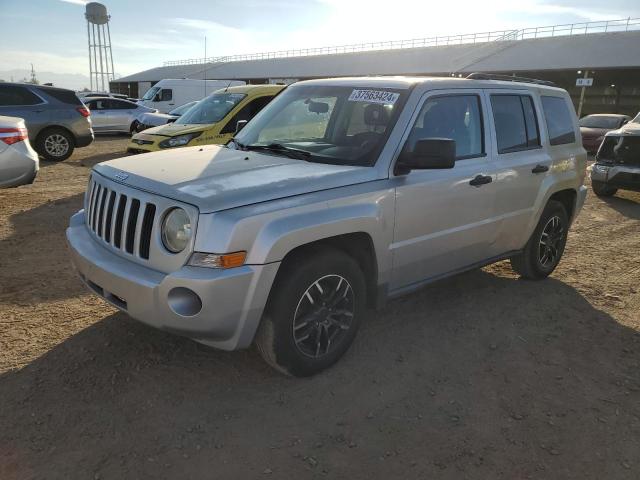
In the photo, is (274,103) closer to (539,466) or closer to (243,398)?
(243,398)

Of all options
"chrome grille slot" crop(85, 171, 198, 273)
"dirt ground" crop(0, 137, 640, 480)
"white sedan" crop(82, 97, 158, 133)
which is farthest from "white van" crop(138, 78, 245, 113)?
"chrome grille slot" crop(85, 171, 198, 273)

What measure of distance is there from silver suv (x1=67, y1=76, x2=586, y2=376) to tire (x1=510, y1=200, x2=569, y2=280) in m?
0.20

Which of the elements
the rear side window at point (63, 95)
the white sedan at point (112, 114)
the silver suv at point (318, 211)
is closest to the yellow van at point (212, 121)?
the rear side window at point (63, 95)

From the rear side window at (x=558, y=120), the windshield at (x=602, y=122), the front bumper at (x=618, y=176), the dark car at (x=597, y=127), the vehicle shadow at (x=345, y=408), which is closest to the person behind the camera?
the vehicle shadow at (x=345, y=408)

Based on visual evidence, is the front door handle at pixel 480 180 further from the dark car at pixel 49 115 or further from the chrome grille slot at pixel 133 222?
the dark car at pixel 49 115

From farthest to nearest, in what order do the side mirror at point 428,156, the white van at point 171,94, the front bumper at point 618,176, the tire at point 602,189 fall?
the white van at point 171,94 → the tire at point 602,189 → the front bumper at point 618,176 → the side mirror at point 428,156

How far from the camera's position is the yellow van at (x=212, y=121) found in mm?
8727

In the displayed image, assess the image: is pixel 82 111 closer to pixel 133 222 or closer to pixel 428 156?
pixel 133 222

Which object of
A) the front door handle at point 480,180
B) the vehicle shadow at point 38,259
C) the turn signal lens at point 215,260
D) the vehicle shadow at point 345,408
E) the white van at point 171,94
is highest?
the white van at point 171,94

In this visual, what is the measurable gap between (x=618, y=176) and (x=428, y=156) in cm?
749

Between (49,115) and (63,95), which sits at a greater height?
(63,95)

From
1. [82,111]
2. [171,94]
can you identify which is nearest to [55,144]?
[82,111]

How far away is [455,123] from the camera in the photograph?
3982 mm

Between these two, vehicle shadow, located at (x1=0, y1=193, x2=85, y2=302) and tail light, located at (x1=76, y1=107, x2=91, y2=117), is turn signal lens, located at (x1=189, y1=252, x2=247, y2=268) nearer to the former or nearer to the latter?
vehicle shadow, located at (x1=0, y1=193, x2=85, y2=302)
